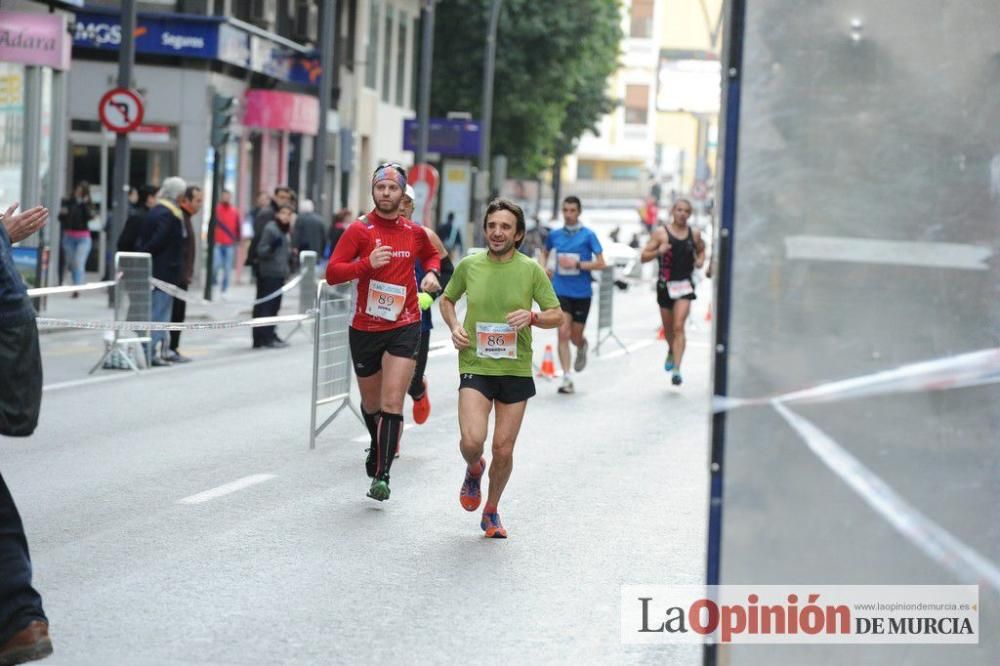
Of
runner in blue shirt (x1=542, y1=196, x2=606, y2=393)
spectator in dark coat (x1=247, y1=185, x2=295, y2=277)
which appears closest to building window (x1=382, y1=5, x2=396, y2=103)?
spectator in dark coat (x1=247, y1=185, x2=295, y2=277)

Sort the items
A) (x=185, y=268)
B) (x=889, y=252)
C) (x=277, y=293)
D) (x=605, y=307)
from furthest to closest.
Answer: (x=605, y=307)
(x=277, y=293)
(x=185, y=268)
(x=889, y=252)

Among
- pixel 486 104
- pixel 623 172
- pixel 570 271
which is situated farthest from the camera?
pixel 623 172

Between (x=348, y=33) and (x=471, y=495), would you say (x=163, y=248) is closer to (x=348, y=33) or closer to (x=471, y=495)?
(x=471, y=495)

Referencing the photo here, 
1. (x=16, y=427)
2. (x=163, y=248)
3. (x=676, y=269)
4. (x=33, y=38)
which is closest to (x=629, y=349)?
(x=676, y=269)

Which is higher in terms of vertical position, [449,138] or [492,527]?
[449,138]

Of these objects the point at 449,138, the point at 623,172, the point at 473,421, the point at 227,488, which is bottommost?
the point at 227,488

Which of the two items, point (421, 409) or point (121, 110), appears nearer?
point (421, 409)

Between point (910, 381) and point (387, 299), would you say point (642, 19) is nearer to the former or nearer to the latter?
point (387, 299)

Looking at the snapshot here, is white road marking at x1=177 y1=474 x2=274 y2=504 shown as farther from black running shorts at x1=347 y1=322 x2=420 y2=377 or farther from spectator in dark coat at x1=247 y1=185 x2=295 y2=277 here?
spectator in dark coat at x1=247 y1=185 x2=295 y2=277

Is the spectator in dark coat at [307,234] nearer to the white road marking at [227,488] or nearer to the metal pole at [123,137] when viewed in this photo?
the metal pole at [123,137]

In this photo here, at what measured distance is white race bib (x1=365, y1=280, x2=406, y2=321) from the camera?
1077 centimetres

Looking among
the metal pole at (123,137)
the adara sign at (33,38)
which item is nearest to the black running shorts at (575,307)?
the metal pole at (123,137)

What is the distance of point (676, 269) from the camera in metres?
19.0

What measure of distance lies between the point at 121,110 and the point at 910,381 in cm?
2076
